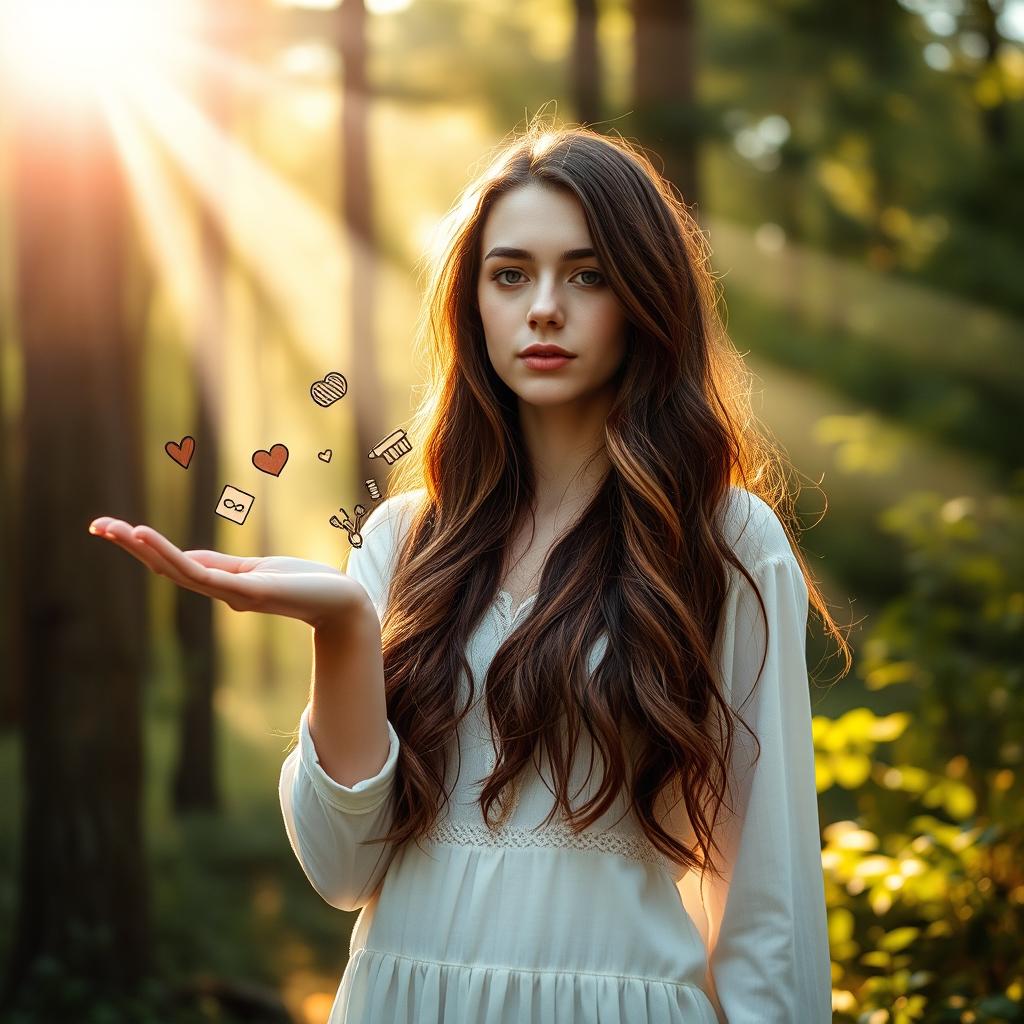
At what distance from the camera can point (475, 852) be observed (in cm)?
213

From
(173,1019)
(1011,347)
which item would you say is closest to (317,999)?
(173,1019)

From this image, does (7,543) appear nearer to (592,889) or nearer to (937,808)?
(937,808)

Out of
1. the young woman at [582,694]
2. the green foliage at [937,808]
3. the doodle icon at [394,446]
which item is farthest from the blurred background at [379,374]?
the young woman at [582,694]

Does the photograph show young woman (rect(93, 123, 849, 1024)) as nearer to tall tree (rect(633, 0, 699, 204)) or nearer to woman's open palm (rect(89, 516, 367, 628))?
woman's open palm (rect(89, 516, 367, 628))

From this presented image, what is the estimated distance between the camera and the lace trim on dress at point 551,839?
210cm

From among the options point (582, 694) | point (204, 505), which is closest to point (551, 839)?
point (582, 694)

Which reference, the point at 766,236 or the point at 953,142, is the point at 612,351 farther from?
the point at 766,236

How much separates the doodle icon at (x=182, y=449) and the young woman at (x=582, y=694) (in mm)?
218

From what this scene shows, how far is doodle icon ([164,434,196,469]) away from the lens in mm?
1976

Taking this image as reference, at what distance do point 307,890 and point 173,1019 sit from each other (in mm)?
4739

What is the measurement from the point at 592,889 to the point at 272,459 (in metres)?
0.88

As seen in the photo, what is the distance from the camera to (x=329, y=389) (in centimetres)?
207

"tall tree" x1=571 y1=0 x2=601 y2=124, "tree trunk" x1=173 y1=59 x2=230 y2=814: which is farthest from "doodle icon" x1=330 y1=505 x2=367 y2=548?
"tree trunk" x1=173 y1=59 x2=230 y2=814

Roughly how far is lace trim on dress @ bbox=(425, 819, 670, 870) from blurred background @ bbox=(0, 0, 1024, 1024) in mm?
583
